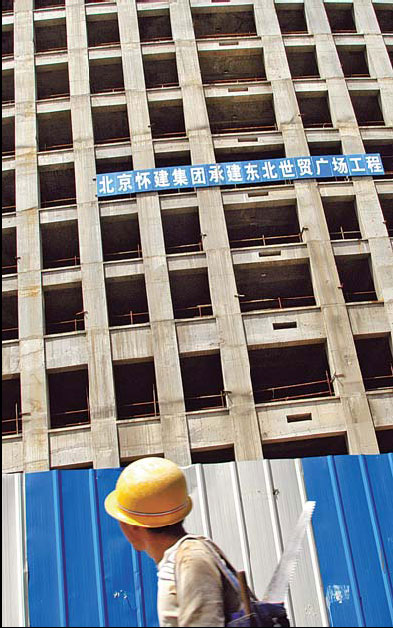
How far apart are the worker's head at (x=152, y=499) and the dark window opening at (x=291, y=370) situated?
2270 cm

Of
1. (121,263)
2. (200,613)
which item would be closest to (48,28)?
(121,263)

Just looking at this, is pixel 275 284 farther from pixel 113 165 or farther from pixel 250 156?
pixel 113 165

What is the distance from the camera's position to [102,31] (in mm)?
32125

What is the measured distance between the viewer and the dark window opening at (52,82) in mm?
30517

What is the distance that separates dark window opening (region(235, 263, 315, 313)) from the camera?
87.7 ft

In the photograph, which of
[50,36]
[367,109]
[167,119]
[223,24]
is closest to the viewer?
[167,119]

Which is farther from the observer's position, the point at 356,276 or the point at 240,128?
the point at 240,128

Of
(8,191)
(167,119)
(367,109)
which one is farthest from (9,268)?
(367,109)

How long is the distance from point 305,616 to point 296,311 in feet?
57.4

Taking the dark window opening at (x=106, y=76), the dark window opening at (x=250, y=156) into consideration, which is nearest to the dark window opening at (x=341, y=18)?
the dark window opening at (x=250, y=156)

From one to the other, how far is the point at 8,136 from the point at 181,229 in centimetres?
987

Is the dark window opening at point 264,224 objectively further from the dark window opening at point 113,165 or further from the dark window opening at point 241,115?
the dark window opening at point 113,165

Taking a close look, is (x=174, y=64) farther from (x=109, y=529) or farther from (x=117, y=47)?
(x=109, y=529)

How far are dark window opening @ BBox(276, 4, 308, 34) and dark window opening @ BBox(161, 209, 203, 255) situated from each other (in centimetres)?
1259
